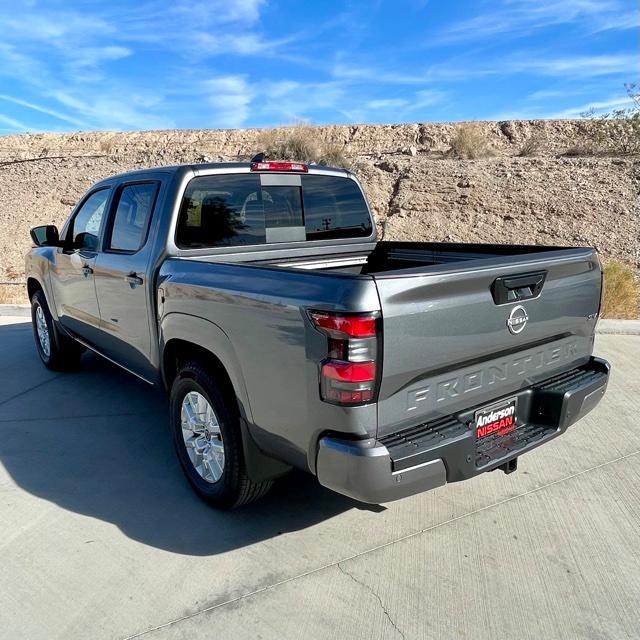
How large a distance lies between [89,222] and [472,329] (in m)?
3.57

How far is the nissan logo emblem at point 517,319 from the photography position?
9.26 feet

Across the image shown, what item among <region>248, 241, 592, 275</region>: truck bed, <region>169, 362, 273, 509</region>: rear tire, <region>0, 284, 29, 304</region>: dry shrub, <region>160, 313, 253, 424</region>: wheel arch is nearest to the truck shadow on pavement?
<region>169, 362, 273, 509</region>: rear tire

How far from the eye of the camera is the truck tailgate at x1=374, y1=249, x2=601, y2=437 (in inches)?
96.6

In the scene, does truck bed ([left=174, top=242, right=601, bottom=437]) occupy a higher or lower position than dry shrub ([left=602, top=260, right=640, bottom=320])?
higher

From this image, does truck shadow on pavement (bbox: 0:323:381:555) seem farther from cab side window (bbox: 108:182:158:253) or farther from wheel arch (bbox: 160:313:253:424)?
cab side window (bbox: 108:182:158:253)

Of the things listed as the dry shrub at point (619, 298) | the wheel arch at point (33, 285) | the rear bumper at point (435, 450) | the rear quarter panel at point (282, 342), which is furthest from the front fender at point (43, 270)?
the dry shrub at point (619, 298)

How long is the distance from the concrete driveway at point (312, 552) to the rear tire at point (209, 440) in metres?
0.17

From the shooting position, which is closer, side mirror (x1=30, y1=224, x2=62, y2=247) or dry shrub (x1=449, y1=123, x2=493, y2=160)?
side mirror (x1=30, y1=224, x2=62, y2=247)

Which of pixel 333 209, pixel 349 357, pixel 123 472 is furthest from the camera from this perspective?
pixel 333 209

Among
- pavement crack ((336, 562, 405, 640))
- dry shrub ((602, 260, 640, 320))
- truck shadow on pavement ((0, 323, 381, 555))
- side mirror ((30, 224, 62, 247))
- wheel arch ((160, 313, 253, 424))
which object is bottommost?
dry shrub ((602, 260, 640, 320))

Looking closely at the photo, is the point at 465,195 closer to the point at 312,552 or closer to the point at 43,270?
the point at 43,270

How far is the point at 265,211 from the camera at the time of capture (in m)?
4.14

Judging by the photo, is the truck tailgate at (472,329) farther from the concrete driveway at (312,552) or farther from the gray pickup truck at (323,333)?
the concrete driveway at (312,552)

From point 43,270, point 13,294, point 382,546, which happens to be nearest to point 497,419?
point 382,546
